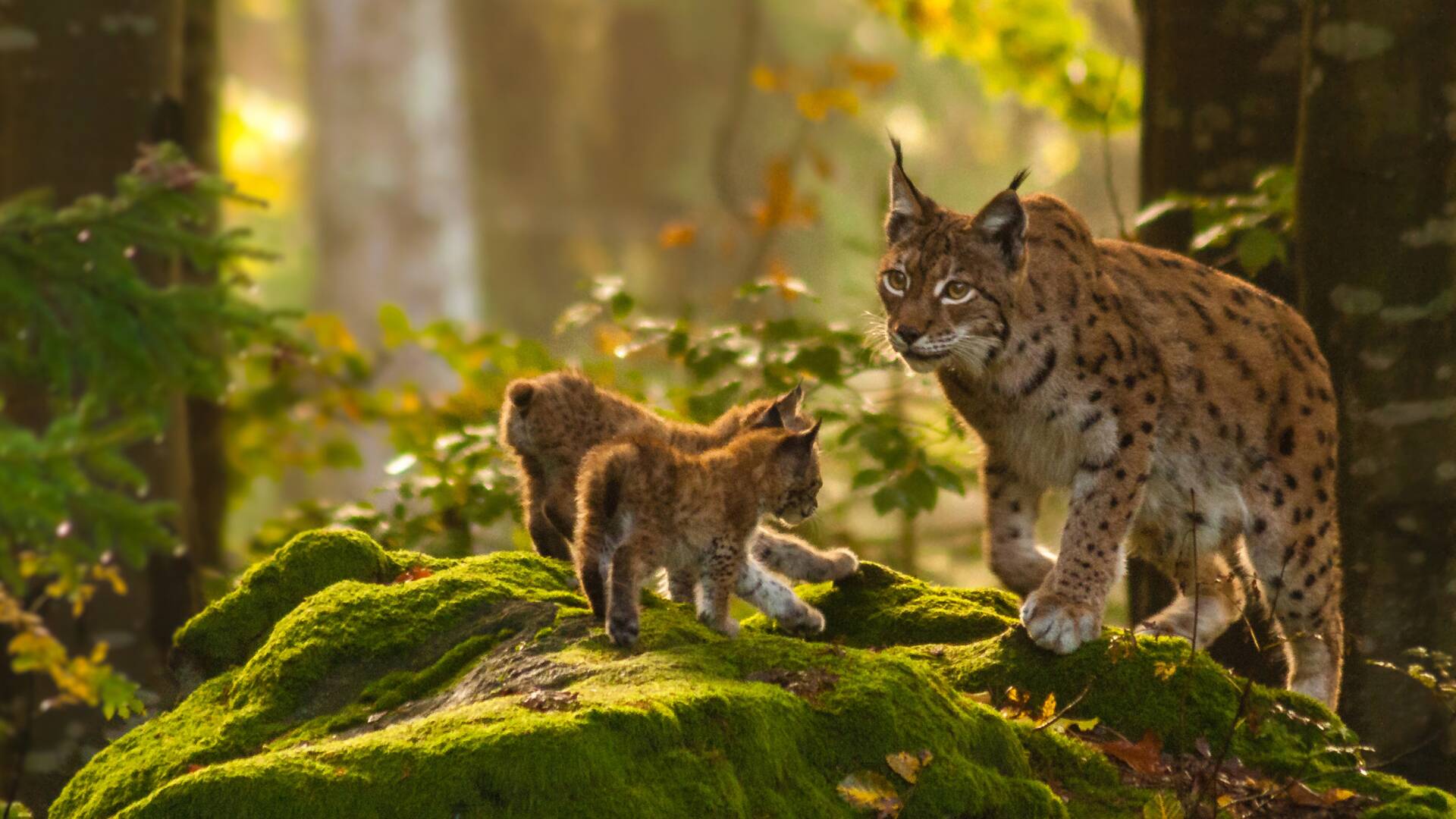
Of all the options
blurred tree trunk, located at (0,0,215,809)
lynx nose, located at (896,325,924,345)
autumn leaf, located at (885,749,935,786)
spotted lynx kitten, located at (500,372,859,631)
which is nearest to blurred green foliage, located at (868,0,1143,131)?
lynx nose, located at (896,325,924,345)

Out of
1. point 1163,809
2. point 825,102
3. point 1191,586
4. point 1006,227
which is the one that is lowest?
point 1191,586

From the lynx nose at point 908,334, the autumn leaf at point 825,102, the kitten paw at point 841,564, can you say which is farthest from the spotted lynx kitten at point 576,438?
the autumn leaf at point 825,102

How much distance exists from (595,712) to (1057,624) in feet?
5.90

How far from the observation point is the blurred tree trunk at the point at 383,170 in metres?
26.2

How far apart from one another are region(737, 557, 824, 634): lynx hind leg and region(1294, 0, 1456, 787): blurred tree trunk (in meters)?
2.40

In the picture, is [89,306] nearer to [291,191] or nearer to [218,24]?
[218,24]

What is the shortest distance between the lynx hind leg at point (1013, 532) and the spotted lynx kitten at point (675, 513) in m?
1.43

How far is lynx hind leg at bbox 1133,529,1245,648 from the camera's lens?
598 cm

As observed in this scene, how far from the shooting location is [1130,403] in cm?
556

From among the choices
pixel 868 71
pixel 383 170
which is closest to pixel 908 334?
pixel 868 71

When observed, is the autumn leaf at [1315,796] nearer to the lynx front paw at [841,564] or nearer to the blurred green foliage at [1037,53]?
the lynx front paw at [841,564]

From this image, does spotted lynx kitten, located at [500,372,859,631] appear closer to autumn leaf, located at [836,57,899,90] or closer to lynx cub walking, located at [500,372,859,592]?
lynx cub walking, located at [500,372,859,592]

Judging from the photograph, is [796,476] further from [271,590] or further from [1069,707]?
[271,590]

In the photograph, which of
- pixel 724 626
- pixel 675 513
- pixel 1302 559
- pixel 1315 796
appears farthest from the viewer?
pixel 1302 559
